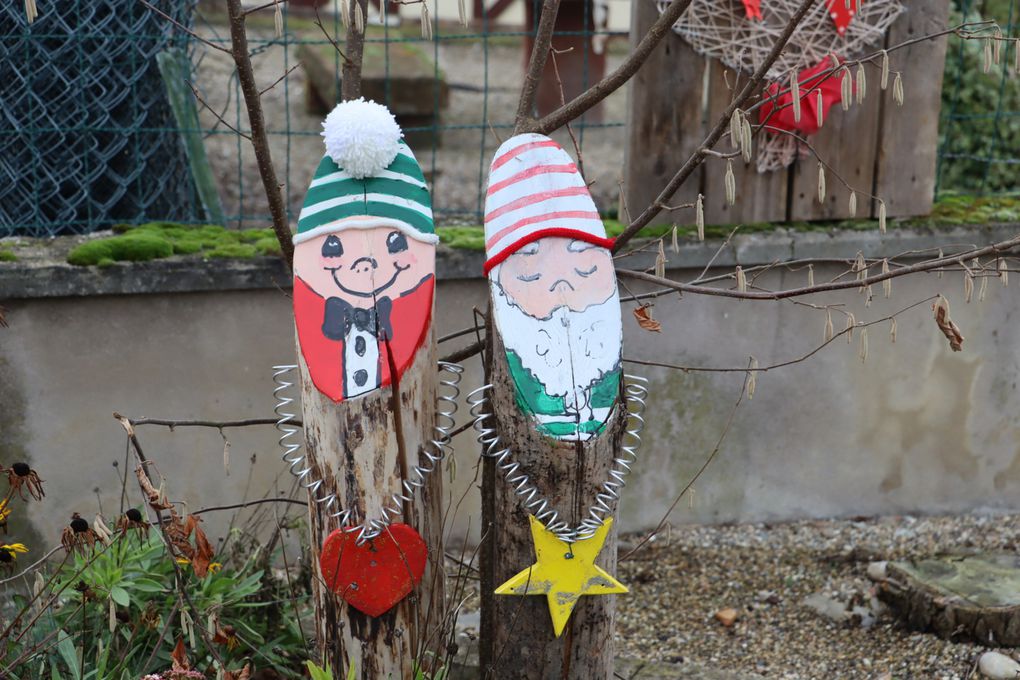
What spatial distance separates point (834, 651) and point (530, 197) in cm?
205

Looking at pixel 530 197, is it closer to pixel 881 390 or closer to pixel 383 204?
pixel 383 204

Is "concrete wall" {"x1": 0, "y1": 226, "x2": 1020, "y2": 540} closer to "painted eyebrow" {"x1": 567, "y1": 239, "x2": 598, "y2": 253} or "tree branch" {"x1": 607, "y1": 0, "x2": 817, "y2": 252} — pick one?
"tree branch" {"x1": 607, "y1": 0, "x2": 817, "y2": 252}

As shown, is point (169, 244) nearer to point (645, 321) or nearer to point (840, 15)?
point (645, 321)

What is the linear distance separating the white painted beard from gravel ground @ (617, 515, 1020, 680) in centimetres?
160

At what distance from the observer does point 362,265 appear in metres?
2.58

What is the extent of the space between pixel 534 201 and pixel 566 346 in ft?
1.14

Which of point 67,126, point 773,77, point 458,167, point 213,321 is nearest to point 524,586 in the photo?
point 213,321

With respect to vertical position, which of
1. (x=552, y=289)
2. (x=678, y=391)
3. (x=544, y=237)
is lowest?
(x=678, y=391)

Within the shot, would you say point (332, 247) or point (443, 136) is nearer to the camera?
point (332, 247)

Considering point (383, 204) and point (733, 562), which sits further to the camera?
point (733, 562)

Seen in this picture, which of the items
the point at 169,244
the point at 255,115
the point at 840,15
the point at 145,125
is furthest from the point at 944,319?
the point at 145,125

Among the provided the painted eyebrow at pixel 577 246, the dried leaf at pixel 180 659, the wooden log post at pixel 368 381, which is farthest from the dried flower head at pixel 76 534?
the painted eyebrow at pixel 577 246

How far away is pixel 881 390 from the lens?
15.1 feet

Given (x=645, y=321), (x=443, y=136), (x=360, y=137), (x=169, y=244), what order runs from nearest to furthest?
(x=360, y=137)
(x=645, y=321)
(x=169, y=244)
(x=443, y=136)
